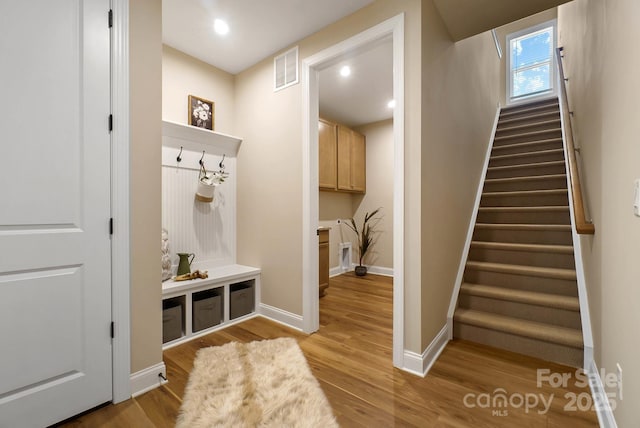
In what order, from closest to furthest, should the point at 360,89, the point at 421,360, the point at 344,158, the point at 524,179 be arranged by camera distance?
the point at 421,360 → the point at 524,179 → the point at 360,89 → the point at 344,158

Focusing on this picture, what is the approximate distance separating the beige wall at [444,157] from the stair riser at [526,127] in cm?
154

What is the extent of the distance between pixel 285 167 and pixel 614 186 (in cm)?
219

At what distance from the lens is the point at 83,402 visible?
149 centimetres

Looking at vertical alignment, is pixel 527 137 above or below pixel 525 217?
above

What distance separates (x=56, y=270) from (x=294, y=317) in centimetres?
174

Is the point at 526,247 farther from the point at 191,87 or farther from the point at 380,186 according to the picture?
the point at 191,87

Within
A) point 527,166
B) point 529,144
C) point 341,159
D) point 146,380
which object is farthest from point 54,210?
point 529,144

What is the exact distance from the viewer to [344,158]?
463 centimetres

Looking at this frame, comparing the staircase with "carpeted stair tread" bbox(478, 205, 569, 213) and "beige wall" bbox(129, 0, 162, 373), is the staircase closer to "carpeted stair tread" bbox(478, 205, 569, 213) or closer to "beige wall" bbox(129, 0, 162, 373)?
"carpeted stair tread" bbox(478, 205, 569, 213)

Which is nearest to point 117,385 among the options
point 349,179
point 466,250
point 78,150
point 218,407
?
point 218,407

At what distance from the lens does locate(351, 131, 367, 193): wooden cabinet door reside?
190 inches

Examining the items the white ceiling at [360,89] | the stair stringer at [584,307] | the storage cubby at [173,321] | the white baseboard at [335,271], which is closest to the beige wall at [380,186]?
the white ceiling at [360,89]

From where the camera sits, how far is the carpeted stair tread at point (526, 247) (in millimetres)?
2500

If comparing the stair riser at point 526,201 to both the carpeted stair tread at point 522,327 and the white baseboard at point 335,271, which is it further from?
the white baseboard at point 335,271
